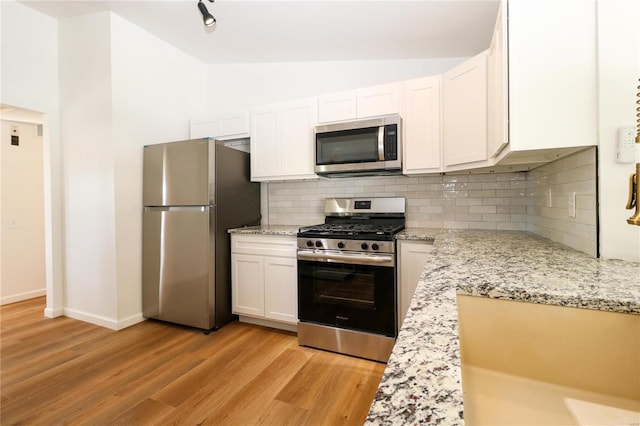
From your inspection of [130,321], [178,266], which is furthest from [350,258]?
[130,321]

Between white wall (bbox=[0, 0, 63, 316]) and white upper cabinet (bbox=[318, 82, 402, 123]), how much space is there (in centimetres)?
270

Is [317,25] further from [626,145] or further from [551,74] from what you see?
[626,145]

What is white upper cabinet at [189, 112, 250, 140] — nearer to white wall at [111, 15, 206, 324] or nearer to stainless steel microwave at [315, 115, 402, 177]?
white wall at [111, 15, 206, 324]

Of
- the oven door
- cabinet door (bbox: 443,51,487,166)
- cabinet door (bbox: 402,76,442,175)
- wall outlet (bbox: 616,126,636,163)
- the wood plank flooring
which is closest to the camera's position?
wall outlet (bbox: 616,126,636,163)

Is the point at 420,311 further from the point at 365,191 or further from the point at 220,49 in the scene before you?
the point at 220,49

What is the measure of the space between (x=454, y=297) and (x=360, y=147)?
1881 millimetres

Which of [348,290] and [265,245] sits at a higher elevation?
[265,245]

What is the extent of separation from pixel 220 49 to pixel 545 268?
3.42 meters

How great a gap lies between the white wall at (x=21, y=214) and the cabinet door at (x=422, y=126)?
4.52 m

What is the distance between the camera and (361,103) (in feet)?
8.41

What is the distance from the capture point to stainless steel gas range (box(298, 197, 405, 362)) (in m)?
2.11

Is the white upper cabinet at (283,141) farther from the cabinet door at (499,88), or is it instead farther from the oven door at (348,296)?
the cabinet door at (499,88)

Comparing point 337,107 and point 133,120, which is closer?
point 337,107

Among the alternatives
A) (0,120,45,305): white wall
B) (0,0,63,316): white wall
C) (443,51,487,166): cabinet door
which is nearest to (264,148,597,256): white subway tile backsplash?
(443,51,487,166): cabinet door
